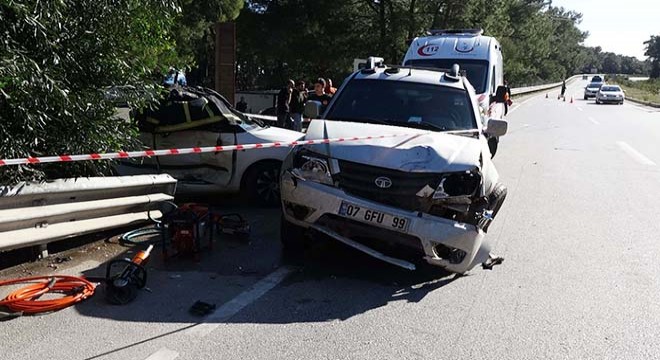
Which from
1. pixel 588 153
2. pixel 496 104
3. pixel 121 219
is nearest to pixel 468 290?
pixel 121 219

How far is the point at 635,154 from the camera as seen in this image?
14.8 metres

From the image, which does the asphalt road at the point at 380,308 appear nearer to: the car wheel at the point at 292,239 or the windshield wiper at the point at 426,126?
the car wheel at the point at 292,239

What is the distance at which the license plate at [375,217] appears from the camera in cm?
480

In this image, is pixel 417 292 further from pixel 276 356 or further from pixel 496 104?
pixel 496 104

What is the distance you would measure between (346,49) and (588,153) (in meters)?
16.4

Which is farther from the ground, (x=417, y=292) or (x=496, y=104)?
(x=496, y=104)

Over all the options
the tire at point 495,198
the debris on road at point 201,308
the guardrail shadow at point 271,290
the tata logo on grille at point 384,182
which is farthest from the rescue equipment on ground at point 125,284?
the tire at point 495,198

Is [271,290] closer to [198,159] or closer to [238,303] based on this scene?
[238,303]

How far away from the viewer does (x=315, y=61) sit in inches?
1155

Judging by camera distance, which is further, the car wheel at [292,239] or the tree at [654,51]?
the tree at [654,51]

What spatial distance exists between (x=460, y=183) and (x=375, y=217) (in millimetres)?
747

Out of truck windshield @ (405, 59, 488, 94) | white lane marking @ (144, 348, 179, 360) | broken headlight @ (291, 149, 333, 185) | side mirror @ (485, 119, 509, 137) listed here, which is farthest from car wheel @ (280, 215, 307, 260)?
truck windshield @ (405, 59, 488, 94)

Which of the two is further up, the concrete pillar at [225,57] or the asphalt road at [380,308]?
the concrete pillar at [225,57]

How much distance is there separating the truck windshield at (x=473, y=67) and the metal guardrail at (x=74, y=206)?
28.0 ft
